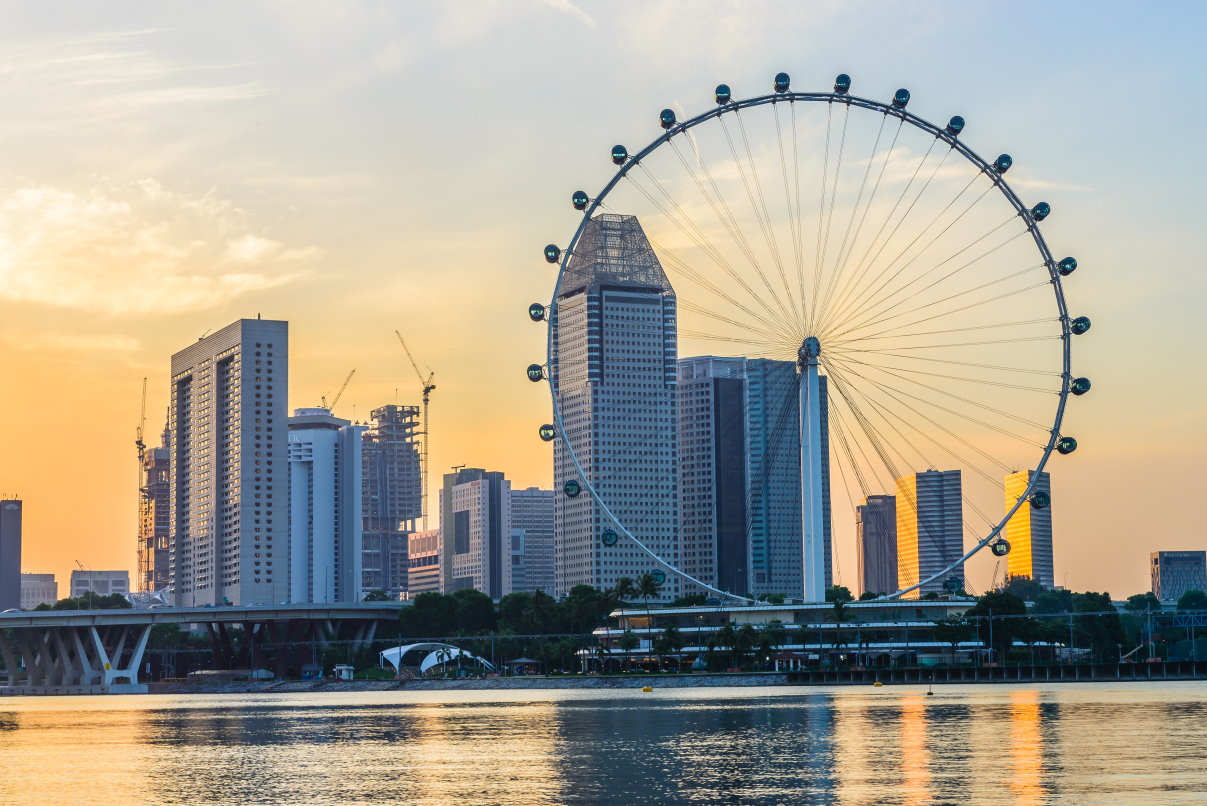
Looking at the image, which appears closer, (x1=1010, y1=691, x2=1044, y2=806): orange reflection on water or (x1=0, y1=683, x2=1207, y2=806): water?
(x1=1010, y1=691, x2=1044, y2=806): orange reflection on water

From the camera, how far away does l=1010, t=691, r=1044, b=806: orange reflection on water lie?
5144 cm

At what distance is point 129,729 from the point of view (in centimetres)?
11700

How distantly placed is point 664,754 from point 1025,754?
659 inches

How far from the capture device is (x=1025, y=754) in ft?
216

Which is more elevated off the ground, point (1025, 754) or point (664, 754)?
point (1025, 754)

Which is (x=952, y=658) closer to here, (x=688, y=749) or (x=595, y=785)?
(x=688, y=749)

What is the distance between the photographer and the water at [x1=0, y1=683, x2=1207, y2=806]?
55125 millimetres

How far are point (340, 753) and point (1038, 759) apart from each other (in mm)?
37246

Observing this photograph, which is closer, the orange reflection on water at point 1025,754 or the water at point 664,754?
the orange reflection on water at point 1025,754

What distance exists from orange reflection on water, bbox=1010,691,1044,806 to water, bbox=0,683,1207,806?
4.2 inches

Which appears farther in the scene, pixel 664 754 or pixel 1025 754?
pixel 664 754

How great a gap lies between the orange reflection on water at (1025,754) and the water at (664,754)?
0.11 m

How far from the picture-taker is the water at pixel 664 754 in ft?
181

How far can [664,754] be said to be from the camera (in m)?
72.4
